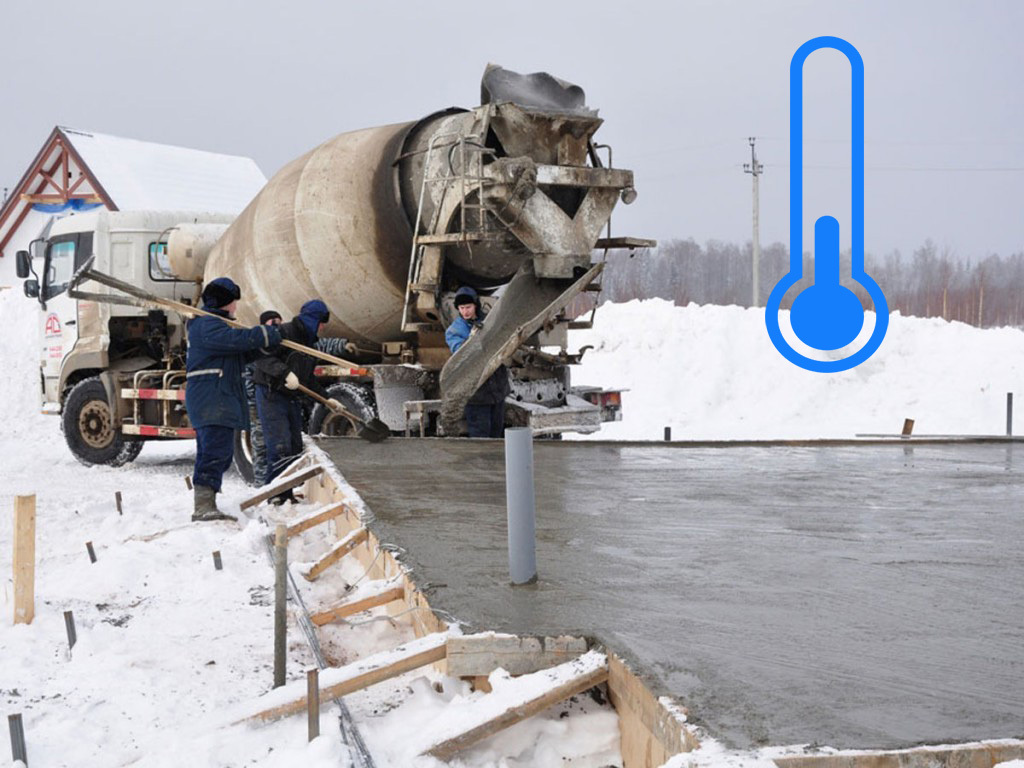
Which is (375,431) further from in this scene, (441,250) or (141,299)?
(141,299)

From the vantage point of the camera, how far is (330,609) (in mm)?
4230

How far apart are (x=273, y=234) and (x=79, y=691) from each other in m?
7.05

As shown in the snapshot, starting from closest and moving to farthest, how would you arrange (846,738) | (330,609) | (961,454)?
(846,738)
(330,609)
(961,454)

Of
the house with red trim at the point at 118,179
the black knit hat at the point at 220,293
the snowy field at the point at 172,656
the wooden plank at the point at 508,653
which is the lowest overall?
the snowy field at the point at 172,656

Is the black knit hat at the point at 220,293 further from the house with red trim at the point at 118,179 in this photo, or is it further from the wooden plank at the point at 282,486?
the house with red trim at the point at 118,179

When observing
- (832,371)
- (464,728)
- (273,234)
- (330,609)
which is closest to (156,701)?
(330,609)

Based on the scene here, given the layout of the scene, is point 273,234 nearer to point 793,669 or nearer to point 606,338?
point 793,669

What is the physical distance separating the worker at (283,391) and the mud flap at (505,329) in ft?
3.56

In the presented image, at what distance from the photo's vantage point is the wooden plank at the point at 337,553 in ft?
16.7

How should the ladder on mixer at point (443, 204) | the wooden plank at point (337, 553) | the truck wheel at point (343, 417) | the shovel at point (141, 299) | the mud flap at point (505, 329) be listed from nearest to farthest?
the wooden plank at point (337, 553) < the shovel at point (141, 299) < the ladder on mixer at point (443, 204) < the mud flap at point (505, 329) < the truck wheel at point (343, 417)

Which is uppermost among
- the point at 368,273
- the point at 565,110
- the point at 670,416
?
the point at 565,110

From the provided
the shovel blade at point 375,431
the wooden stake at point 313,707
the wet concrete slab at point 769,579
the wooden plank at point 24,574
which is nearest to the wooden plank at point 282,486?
the wet concrete slab at point 769,579

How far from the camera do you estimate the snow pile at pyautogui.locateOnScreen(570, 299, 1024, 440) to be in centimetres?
1681

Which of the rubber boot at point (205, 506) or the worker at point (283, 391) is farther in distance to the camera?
the worker at point (283, 391)
